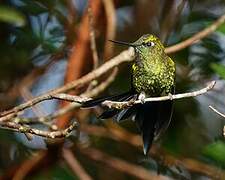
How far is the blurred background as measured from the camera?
194 centimetres

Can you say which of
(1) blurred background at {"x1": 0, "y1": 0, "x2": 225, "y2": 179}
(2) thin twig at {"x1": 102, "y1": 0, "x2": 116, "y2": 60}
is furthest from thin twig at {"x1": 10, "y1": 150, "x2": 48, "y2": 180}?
(2) thin twig at {"x1": 102, "y1": 0, "x2": 116, "y2": 60}

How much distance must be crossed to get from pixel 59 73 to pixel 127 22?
0.33 metres

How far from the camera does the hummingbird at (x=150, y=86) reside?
4.21 feet

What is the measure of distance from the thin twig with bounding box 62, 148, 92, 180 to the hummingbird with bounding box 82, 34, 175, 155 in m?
0.61

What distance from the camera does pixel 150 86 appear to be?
4.36 feet

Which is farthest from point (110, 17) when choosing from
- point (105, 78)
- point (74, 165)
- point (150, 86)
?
point (150, 86)

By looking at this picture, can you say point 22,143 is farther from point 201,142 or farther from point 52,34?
point 201,142

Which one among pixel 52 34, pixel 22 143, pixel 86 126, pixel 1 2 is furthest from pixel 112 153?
pixel 1 2

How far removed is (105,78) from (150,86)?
2.63 ft

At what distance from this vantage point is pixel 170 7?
2.15 metres

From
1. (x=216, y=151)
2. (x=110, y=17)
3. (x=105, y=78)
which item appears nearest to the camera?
(x=216, y=151)

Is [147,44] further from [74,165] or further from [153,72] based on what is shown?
[74,165]

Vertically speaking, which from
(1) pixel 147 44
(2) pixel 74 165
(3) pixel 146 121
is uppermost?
(1) pixel 147 44

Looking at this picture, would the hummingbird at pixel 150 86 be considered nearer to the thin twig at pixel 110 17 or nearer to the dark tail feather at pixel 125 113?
the dark tail feather at pixel 125 113
